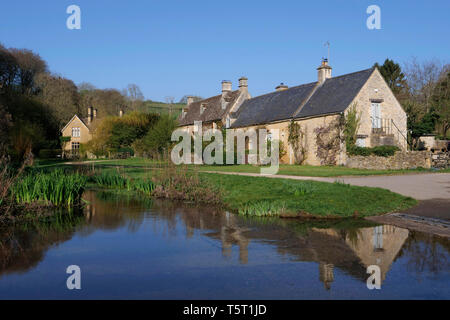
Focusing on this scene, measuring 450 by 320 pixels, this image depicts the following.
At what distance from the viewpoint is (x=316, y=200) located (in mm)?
11039

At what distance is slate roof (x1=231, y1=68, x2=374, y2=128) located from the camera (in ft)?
97.3

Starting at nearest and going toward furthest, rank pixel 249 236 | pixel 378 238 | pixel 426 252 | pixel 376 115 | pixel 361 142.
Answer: pixel 426 252, pixel 378 238, pixel 249 236, pixel 361 142, pixel 376 115

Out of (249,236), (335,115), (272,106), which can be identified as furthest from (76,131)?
(249,236)

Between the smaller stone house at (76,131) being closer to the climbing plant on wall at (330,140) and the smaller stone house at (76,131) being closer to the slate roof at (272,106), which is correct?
the slate roof at (272,106)

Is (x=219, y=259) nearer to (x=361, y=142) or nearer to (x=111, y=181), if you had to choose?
(x=111, y=181)

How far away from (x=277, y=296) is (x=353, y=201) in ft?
22.7

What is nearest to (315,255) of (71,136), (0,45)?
(0,45)

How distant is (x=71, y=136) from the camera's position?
185 feet

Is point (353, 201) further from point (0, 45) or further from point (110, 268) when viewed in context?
point (0, 45)

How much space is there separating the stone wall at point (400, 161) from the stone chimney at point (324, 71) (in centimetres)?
974

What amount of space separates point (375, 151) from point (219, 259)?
23185mm

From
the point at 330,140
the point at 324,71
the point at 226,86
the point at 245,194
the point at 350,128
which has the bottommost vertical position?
the point at 245,194

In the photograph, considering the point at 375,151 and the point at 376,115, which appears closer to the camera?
the point at 375,151

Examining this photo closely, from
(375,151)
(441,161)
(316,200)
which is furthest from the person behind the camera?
(441,161)
